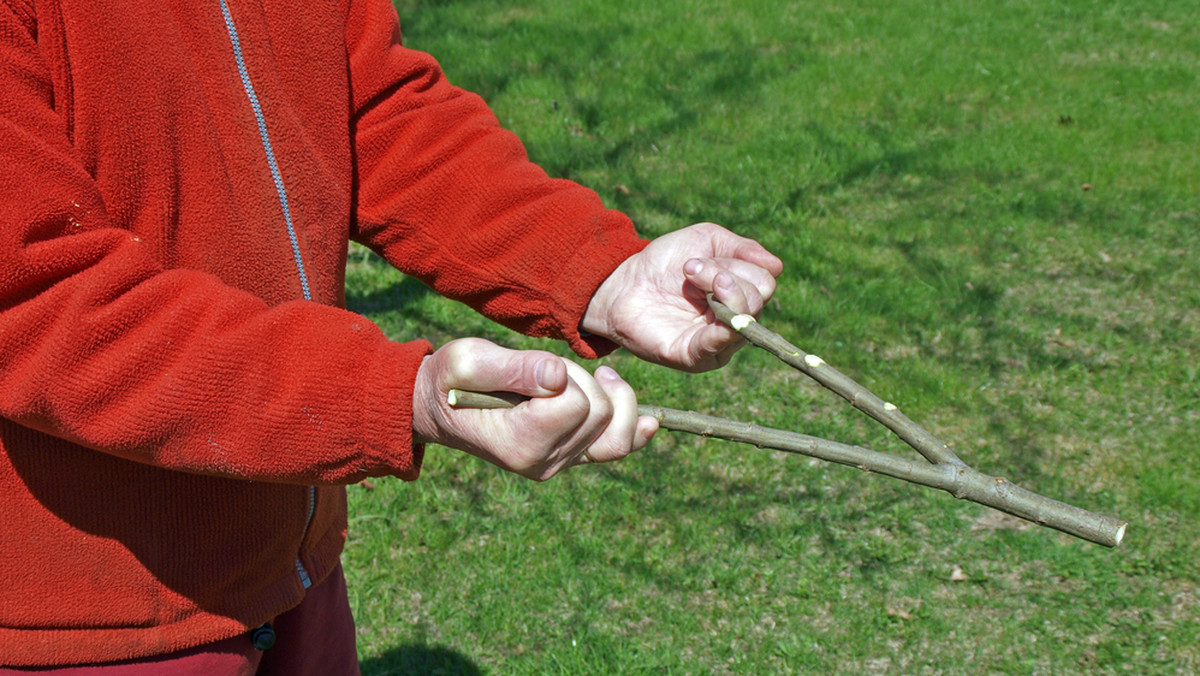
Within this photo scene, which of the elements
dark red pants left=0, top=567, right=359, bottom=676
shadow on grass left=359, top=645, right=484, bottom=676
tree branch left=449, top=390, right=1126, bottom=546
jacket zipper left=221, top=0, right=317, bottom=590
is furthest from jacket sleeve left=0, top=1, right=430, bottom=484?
shadow on grass left=359, top=645, right=484, bottom=676

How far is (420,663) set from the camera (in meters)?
3.19

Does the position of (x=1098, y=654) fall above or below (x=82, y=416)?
below

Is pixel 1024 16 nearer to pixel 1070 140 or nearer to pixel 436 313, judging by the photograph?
pixel 1070 140

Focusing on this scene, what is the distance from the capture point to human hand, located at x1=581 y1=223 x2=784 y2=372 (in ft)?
5.51

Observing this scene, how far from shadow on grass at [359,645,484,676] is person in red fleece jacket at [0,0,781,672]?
4.72 ft

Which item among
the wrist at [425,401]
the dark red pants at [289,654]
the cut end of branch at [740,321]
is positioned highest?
the wrist at [425,401]

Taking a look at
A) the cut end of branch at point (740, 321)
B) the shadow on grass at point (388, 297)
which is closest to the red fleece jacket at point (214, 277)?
the cut end of branch at point (740, 321)

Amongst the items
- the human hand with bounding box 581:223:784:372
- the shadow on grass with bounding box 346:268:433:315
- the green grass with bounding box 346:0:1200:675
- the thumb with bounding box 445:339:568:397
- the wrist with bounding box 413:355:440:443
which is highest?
the thumb with bounding box 445:339:568:397

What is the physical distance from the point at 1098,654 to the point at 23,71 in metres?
3.36

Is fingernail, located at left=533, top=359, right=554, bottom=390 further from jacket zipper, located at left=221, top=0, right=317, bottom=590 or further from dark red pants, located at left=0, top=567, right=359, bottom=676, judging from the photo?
dark red pants, located at left=0, top=567, right=359, bottom=676

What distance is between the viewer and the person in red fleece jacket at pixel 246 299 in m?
1.12

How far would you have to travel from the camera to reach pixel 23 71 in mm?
1126

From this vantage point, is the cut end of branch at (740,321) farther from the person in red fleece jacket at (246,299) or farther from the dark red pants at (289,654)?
the dark red pants at (289,654)

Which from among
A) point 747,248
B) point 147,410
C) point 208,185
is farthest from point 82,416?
point 747,248
